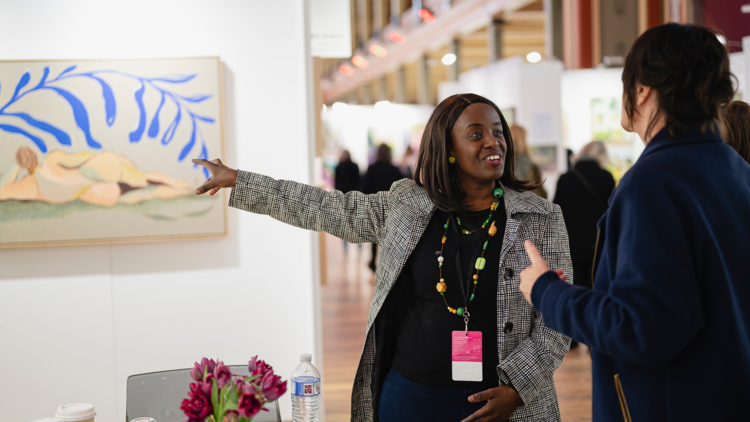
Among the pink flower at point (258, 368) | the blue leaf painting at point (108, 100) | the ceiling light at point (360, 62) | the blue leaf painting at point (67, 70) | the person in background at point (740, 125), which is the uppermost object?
the ceiling light at point (360, 62)

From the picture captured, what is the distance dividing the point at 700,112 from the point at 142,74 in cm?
277

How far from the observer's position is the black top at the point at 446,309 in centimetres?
179

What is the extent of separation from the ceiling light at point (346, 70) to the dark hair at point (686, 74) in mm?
21849


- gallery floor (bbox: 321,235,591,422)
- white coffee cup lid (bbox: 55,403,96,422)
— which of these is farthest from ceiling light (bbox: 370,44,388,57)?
white coffee cup lid (bbox: 55,403,96,422)

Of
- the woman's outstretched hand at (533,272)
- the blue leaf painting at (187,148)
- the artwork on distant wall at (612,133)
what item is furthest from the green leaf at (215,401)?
the artwork on distant wall at (612,133)

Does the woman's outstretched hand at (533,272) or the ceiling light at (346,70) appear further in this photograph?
the ceiling light at (346,70)

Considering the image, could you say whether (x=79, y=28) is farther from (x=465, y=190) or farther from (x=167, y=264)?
(x=465, y=190)

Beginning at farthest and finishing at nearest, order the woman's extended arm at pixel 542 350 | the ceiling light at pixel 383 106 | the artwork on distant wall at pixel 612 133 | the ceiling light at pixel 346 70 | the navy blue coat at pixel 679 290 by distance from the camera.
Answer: the ceiling light at pixel 346 70 → the ceiling light at pixel 383 106 → the artwork on distant wall at pixel 612 133 → the woman's extended arm at pixel 542 350 → the navy blue coat at pixel 679 290

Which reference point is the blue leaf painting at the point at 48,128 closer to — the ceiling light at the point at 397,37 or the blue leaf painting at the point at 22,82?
the blue leaf painting at the point at 22,82

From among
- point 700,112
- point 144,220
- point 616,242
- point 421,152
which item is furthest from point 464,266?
point 144,220

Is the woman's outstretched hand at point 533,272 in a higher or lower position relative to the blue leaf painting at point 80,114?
lower

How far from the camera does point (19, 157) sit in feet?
10.3

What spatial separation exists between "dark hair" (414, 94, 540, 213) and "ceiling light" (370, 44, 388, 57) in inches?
648

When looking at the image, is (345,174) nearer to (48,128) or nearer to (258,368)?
(48,128)
